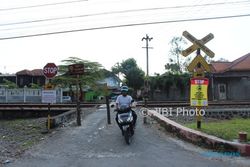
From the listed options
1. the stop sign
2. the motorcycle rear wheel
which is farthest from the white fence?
the motorcycle rear wheel

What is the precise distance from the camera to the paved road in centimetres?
892

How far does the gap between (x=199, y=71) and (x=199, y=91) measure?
0.67 m

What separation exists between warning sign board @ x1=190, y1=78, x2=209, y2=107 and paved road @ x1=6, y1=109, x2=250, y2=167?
Result: 1.44m

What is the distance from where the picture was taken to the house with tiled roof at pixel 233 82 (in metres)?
48.2

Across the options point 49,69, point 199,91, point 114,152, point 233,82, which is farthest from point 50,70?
point 233,82

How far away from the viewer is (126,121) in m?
12.0

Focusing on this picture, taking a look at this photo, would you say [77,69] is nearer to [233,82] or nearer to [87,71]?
[233,82]

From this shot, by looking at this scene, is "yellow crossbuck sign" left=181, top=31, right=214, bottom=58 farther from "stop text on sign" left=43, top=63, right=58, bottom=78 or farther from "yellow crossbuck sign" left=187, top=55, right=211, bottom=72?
"stop text on sign" left=43, top=63, right=58, bottom=78

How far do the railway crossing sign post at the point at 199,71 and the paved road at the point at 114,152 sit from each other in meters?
1.49

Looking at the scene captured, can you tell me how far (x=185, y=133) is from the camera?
39.0ft

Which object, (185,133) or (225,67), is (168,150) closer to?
(185,133)

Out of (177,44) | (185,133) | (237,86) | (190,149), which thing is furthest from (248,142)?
(177,44)

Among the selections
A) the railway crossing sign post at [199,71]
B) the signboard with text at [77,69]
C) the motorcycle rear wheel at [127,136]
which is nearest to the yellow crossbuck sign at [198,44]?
the railway crossing sign post at [199,71]

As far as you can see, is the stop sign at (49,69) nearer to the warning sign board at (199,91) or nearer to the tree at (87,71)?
the warning sign board at (199,91)
